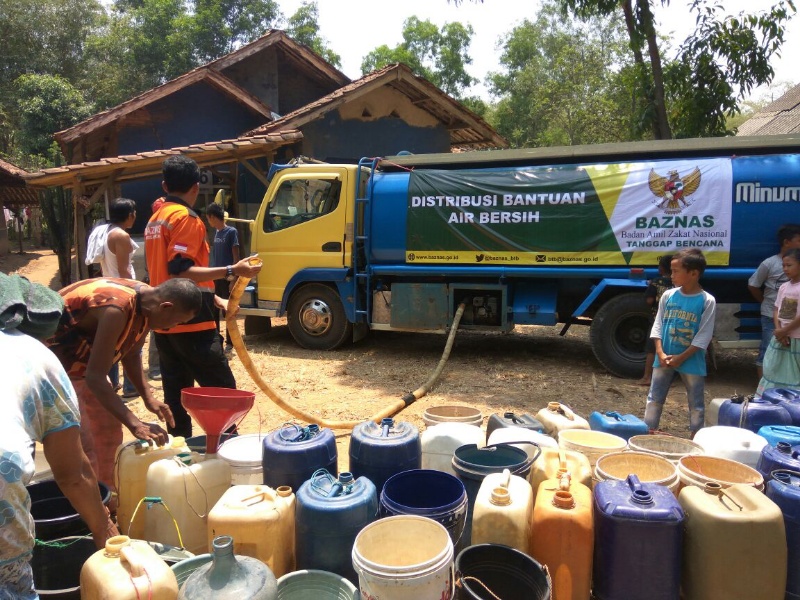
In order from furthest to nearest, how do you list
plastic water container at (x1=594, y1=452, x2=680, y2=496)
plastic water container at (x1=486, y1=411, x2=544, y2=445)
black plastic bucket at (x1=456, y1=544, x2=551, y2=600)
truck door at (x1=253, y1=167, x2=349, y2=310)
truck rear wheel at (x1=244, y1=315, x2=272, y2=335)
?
1. truck rear wheel at (x1=244, y1=315, x2=272, y2=335)
2. truck door at (x1=253, y1=167, x2=349, y2=310)
3. plastic water container at (x1=486, y1=411, x2=544, y2=445)
4. plastic water container at (x1=594, y1=452, x2=680, y2=496)
5. black plastic bucket at (x1=456, y1=544, x2=551, y2=600)

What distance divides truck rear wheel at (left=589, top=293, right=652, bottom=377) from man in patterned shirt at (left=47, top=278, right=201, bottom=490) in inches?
194

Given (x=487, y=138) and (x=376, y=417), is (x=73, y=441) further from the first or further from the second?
(x=487, y=138)

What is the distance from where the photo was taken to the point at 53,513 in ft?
8.64

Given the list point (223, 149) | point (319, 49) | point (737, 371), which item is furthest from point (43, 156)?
point (737, 371)

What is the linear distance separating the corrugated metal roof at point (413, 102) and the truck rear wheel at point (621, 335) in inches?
271

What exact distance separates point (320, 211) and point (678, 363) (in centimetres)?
493

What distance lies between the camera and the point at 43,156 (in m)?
21.3

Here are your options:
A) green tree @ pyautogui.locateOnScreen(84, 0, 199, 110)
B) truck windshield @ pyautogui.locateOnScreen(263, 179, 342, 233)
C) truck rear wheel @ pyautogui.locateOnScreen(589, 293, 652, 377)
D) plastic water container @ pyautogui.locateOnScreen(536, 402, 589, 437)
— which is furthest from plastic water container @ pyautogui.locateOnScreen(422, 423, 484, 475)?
green tree @ pyautogui.locateOnScreen(84, 0, 199, 110)

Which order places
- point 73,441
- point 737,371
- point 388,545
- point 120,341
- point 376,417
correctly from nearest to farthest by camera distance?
point 73,441, point 388,545, point 120,341, point 376,417, point 737,371

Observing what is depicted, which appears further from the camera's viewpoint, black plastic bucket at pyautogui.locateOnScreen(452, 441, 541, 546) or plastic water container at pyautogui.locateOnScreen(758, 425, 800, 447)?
plastic water container at pyautogui.locateOnScreen(758, 425, 800, 447)

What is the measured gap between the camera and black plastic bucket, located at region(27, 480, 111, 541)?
2.40m

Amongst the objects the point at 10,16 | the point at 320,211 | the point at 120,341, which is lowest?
the point at 120,341

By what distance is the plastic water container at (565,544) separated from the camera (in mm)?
2307

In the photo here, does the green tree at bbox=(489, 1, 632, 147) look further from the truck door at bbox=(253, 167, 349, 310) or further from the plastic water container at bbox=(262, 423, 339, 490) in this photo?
the plastic water container at bbox=(262, 423, 339, 490)
